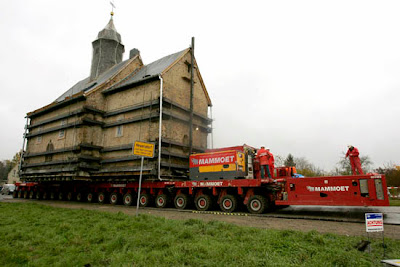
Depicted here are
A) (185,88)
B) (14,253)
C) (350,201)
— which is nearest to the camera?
(14,253)

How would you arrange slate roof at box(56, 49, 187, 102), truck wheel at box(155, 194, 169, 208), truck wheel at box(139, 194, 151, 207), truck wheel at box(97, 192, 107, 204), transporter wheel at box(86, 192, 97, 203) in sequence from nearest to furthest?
truck wheel at box(155, 194, 169, 208), truck wheel at box(139, 194, 151, 207), slate roof at box(56, 49, 187, 102), truck wheel at box(97, 192, 107, 204), transporter wheel at box(86, 192, 97, 203)

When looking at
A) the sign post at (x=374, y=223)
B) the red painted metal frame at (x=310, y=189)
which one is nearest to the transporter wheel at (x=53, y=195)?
the red painted metal frame at (x=310, y=189)

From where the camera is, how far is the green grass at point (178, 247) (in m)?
3.98

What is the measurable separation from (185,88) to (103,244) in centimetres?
1333

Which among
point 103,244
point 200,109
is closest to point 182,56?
point 200,109

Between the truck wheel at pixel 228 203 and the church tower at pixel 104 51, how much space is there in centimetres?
1921

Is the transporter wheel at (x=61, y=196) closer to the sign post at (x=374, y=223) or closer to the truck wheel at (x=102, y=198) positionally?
the truck wheel at (x=102, y=198)

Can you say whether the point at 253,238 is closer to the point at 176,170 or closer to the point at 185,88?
the point at 176,170

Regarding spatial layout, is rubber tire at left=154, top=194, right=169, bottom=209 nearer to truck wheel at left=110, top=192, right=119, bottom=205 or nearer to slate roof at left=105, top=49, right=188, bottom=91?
truck wheel at left=110, top=192, right=119, bottom=205

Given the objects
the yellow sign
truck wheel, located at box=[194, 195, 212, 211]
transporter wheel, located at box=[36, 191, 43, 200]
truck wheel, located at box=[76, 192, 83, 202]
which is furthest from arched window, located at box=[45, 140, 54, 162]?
the yellow sign

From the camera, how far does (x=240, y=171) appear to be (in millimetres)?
11125

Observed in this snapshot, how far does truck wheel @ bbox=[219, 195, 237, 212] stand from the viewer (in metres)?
10.8

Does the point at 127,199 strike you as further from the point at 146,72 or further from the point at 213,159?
the point at 146,72

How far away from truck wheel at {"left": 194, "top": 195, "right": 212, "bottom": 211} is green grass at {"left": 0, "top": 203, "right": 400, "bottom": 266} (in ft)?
16.6
